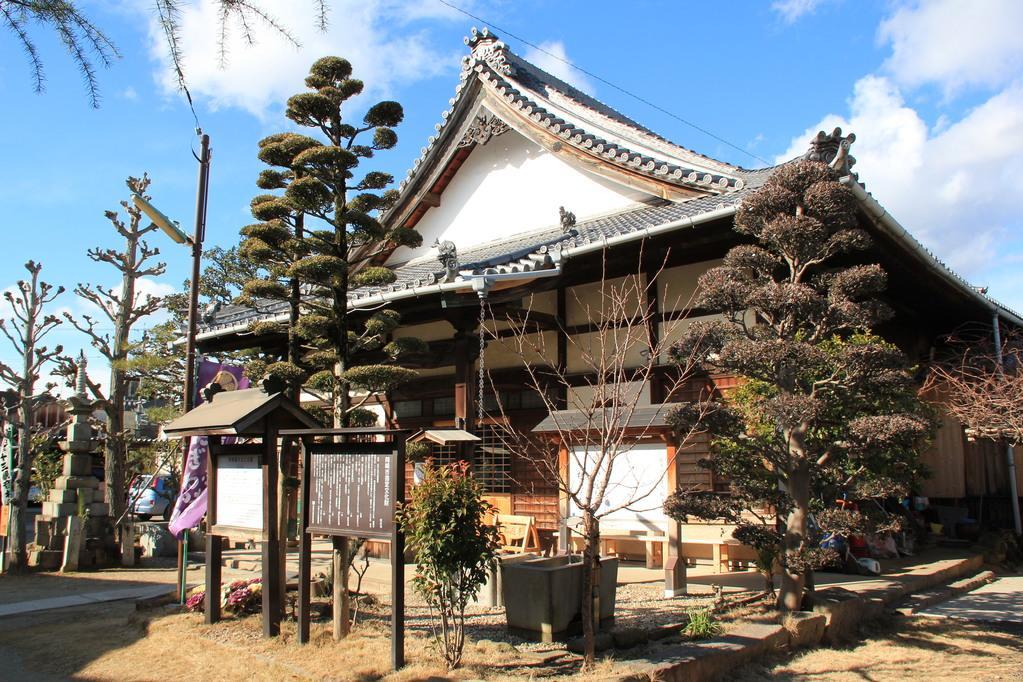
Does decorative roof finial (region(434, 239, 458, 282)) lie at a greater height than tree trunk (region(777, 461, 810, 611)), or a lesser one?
greater

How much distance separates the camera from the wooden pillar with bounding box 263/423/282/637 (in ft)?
22.7

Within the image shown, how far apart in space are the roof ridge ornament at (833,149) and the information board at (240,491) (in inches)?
259

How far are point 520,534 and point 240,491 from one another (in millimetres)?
4961

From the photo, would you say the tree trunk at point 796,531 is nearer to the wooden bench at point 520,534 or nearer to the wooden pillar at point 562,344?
the wooden bench at point 520,534

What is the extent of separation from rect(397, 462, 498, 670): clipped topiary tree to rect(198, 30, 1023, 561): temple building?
2666 mm

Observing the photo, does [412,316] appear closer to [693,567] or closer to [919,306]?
[693,567]

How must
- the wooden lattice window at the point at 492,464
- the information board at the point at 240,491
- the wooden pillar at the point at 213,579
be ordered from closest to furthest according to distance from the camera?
1. the information board at the point at 240,491
2. the wooden pillar at the point at 213,579
3. the wooden lattice window at the point at 492,464

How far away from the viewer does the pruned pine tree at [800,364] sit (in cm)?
658

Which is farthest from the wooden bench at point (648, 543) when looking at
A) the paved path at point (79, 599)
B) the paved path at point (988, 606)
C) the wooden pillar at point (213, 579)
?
the paved path at point (79, 599)

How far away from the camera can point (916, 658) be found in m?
6.48

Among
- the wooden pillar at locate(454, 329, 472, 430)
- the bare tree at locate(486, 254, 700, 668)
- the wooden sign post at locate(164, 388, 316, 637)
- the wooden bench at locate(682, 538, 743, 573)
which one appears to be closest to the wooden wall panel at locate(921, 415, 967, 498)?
the wooden bench at locate(682, 538, 743, 573)

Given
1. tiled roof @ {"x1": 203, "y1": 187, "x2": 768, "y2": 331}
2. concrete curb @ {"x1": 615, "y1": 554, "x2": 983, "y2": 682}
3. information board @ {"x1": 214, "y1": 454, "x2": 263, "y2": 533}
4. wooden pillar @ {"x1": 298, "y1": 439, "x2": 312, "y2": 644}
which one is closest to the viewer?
concrete curb @ {"x1": 615, "y1": 554, "x2": 983, "y2": 682}

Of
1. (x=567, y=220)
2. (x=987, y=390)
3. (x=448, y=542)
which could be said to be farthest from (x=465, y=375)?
(x=987, y=390)

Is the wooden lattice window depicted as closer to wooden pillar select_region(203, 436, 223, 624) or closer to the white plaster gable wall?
the white plaster gable wall
